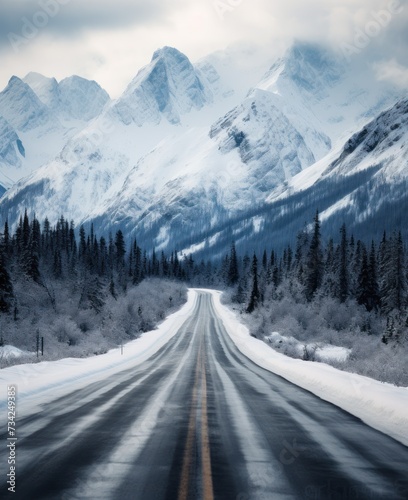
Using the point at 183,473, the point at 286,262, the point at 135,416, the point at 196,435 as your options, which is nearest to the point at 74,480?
the point at 183,473

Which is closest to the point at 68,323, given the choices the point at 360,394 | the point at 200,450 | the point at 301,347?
the point at 301,347

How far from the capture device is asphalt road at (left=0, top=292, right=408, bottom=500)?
576 centimetres

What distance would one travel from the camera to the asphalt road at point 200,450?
5.76 metres

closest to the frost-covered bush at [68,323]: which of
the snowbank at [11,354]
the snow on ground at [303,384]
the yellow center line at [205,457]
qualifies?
the snowbank at [11,354]

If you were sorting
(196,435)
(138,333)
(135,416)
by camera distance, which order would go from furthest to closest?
(138,333) < (135,416) < (196,435)

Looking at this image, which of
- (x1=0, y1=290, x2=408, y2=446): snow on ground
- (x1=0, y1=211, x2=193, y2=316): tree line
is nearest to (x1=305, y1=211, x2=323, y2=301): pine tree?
(x1=0, y1=211, x2=193, y2=316): tree line

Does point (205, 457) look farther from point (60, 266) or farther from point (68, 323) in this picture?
point (60, 266)

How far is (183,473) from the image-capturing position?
20.4 feet

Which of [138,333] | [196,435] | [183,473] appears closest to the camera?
[183,473]

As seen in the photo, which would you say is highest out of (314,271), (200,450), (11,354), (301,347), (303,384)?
(314,271)

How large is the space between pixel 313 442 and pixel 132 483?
3.55 metres

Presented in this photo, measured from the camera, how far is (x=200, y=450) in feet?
23.9

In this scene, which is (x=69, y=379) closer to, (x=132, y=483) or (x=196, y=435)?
(x=196, y=435)

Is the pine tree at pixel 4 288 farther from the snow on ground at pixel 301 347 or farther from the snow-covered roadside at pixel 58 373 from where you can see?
the snow on ground at pixel 301 347
